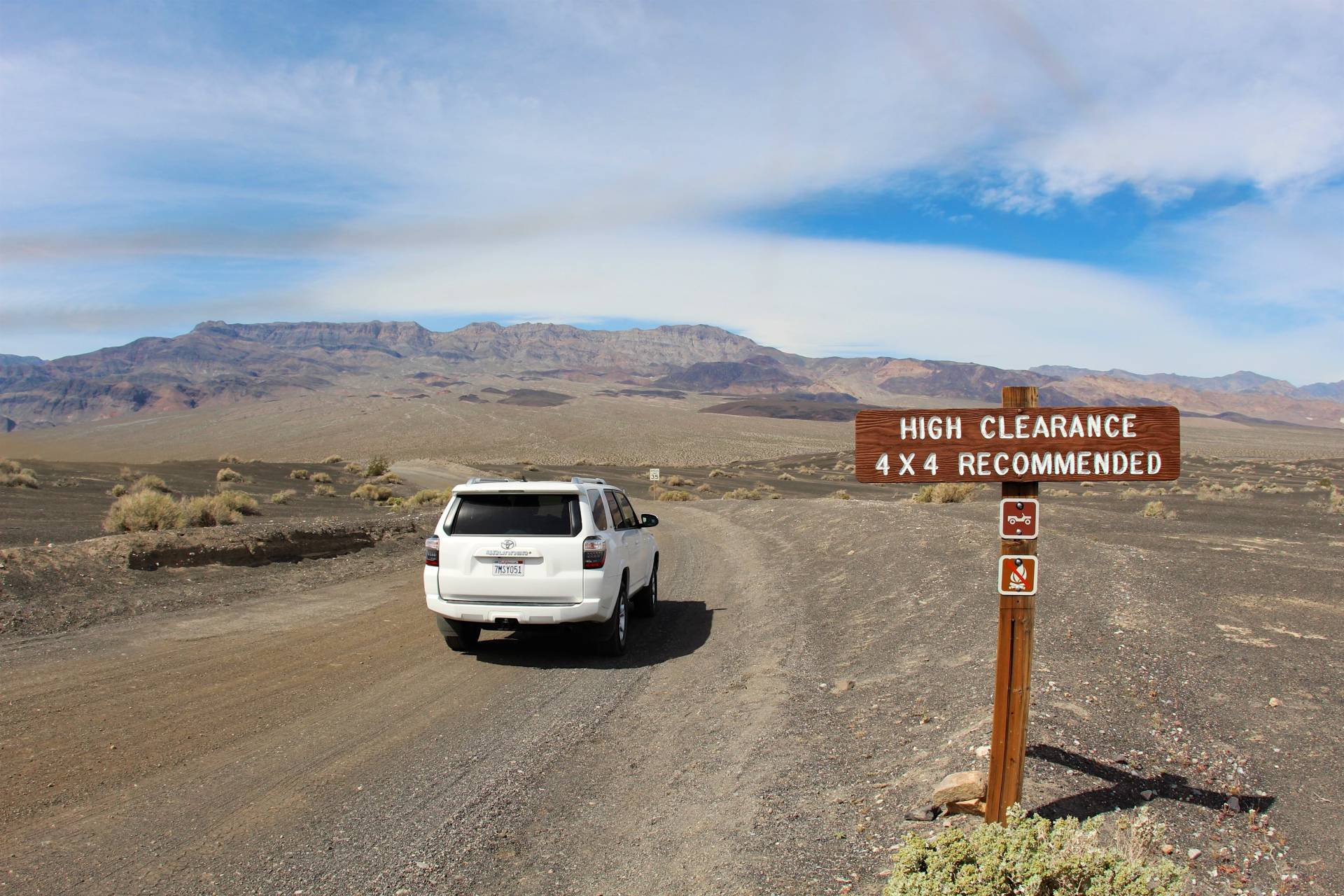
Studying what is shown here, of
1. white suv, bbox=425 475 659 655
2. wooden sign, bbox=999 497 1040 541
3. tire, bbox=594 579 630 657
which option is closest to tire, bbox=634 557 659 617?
tire, bbox=594 579 630 657

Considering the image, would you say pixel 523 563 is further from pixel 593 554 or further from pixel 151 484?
pixel 151 484

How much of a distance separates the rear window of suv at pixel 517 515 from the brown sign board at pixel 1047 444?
4728 mm

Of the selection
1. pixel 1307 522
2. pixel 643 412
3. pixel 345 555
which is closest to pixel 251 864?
pixel 345 555

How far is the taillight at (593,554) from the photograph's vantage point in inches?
339

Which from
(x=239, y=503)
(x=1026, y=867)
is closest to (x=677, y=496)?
(x=239, y=503)

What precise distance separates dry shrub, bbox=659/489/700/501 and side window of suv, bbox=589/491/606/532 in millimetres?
29947

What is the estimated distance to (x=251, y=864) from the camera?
4539 millimetres

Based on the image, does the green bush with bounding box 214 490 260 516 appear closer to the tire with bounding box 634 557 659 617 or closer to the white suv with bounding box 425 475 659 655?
the tire with bounding box 634 557 659 617

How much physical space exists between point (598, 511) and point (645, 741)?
127 inches

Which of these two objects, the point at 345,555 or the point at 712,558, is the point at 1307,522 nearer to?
the point at 712,558

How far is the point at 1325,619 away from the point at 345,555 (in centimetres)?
1561

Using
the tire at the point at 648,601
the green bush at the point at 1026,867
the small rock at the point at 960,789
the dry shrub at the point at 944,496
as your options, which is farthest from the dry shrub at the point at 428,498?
the green bush at the point at 1026,867

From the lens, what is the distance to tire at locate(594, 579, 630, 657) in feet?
29.4

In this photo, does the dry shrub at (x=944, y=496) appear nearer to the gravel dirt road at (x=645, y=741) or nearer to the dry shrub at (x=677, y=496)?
the dry shrub at (x=677, y=496)
